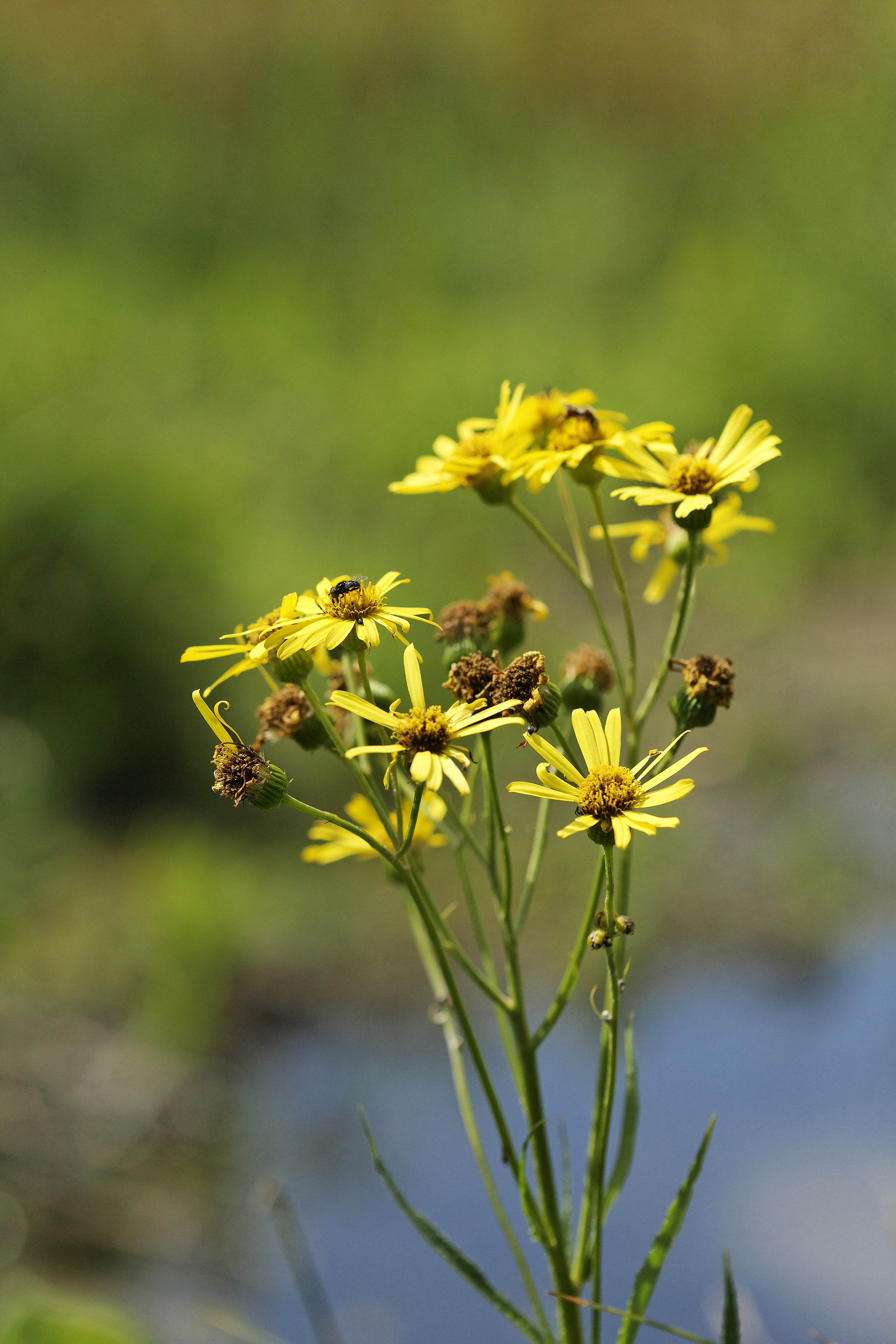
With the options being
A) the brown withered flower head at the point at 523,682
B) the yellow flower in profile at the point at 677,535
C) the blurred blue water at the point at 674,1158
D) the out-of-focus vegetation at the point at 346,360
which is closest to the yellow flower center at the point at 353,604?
the brown withered flower head at the point at 523,682

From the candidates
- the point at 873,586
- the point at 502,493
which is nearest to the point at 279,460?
the point at 873,586

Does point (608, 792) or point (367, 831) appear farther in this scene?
point (367, 831)

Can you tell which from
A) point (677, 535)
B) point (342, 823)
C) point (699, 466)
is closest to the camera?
Result: point (342, 823)

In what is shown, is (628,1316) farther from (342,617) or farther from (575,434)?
(575,434)

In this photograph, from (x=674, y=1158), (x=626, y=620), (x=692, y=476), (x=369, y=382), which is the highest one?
(x=369, y=382)

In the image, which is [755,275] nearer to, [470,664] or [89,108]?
[89,108]

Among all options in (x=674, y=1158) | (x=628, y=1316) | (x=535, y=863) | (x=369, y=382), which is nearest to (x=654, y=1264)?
(x=628, y=1316)

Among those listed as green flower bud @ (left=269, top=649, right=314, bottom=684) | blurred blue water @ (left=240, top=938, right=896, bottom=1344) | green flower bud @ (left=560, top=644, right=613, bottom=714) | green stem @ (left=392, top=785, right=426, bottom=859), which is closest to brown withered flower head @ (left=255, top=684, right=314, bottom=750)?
green flower bud @ (left=269, top=649, right=314, bottom=684)

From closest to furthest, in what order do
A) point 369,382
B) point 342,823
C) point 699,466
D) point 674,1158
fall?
point 342,823, point 699,466, point 674,1158, point 369,382
